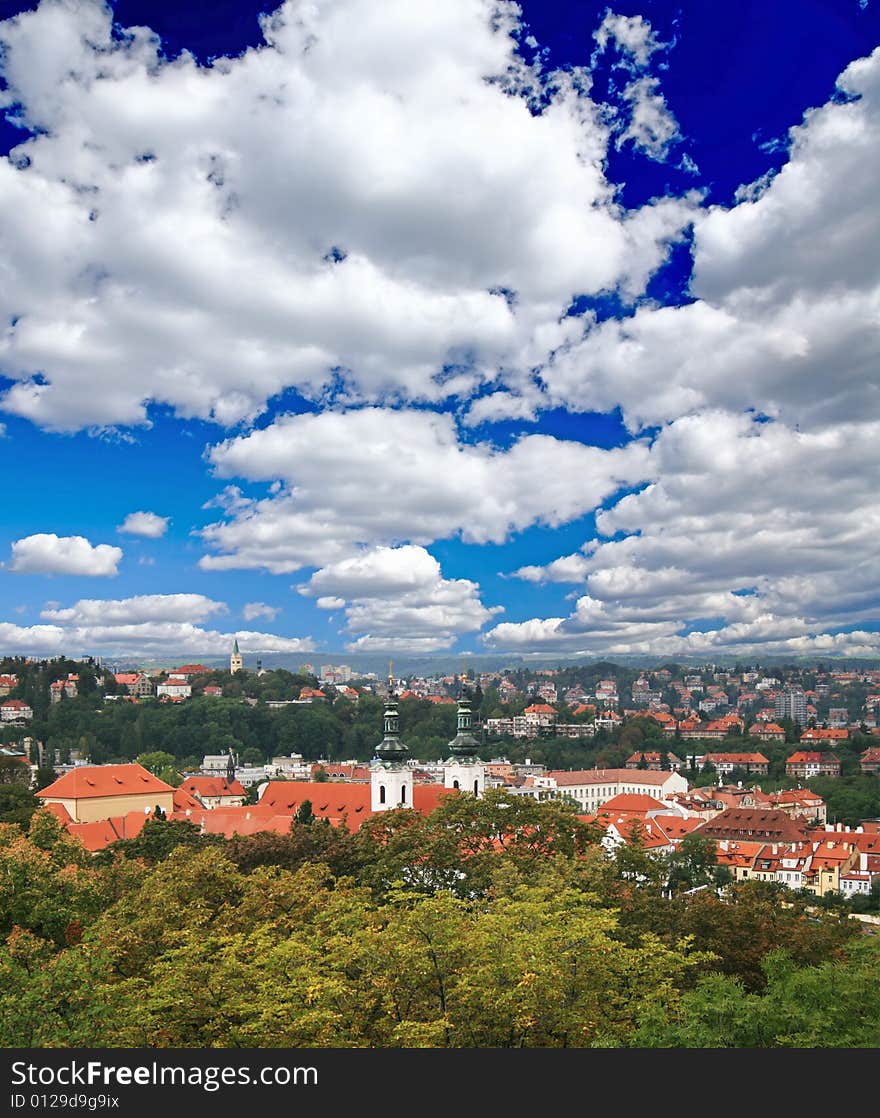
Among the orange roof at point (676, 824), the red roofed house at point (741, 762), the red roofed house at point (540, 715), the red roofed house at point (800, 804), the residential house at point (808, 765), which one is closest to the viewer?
the orange roof at point (676, 824)

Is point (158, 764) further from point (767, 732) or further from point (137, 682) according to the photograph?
point (767, 732)

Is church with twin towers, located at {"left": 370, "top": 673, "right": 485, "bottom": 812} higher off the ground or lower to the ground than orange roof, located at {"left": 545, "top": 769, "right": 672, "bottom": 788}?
higher

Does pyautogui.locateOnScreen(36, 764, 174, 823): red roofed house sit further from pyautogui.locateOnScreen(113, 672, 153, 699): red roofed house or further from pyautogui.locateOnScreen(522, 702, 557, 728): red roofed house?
pyautogui.locateOnScreen(522, 702, 557, 728): red roofed house

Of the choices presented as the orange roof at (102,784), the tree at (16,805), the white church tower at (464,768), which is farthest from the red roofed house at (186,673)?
the white church tower at (464,768)

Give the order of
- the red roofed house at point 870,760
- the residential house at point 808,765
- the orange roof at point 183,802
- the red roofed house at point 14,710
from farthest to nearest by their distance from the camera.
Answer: the red roofed house at point 14,710
the residential house at point 808,765
the red roofed house at point 870,760
the orange roof at point 183,802

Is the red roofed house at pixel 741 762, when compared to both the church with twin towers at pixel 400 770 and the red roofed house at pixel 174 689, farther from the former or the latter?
the red roofed house at pixel 174 689

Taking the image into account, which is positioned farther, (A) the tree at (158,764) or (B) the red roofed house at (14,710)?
(B) the red roofed house at (14,710)

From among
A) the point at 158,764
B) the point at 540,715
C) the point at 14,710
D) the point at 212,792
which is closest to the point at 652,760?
the point at 540,715

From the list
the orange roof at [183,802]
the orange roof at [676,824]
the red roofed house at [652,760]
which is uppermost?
the orange roof at [183,802]

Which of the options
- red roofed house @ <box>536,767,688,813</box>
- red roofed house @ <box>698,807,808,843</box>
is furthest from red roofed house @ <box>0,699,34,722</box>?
red roofed house @ <box>698,807,808,843</box>
